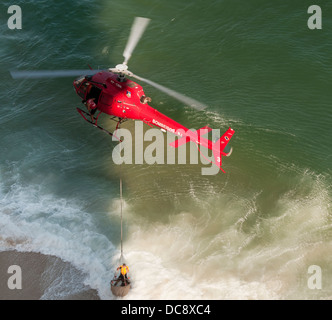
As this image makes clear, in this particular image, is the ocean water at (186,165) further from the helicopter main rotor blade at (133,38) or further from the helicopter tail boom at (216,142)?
the helicopter main rotor blade at (133,38)

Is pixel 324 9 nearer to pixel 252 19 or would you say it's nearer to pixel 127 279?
pixel 252 19

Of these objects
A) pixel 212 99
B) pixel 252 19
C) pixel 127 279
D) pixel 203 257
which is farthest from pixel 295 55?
pixel 127 279
